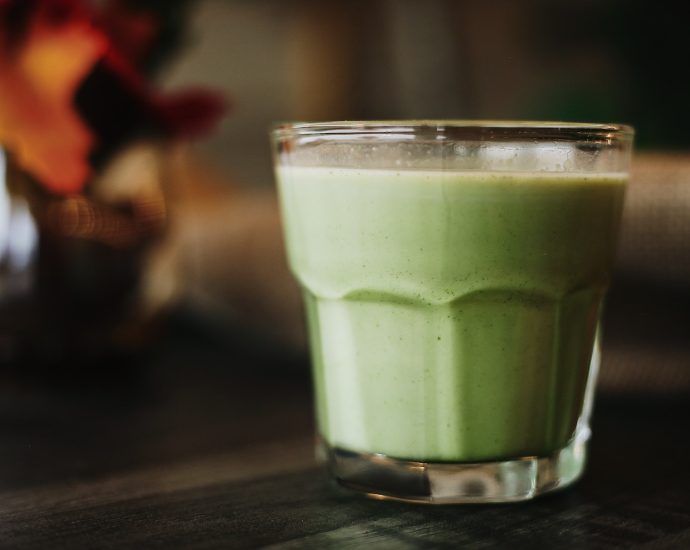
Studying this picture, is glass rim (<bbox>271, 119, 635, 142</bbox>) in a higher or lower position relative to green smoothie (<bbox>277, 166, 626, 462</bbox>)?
higher

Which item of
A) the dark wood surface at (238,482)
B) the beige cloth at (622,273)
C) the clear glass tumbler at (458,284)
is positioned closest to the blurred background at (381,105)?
the beige cloth at (622,273)

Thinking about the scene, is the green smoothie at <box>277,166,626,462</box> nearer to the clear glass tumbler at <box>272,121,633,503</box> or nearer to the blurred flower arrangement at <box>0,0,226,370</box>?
the clear glass tumbler at <box>272,121,633,503</box>

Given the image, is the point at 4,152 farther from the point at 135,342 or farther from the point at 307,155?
the point at 307,155

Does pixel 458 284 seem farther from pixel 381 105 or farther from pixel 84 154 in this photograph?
pixel 381 105

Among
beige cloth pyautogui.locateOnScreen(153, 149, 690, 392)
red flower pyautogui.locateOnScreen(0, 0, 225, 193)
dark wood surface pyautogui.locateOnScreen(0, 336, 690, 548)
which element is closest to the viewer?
dark wood surface pyautogui.locateOnScreen(0, 336, 690, 548)

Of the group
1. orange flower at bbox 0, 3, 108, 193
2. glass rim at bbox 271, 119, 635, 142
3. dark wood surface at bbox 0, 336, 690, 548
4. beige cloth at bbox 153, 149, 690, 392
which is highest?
orange flower at bbox 0, 3, 108, 193

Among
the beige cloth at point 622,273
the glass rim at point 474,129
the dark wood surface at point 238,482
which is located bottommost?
the dark wood surface at point 238,482

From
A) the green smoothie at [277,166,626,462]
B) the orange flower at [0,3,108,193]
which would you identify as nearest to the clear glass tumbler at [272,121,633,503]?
the green smoothie at [277,166,626,462]

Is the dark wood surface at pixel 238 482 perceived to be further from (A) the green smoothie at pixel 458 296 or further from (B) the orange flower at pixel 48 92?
(B) the orange flower at pixel 48 92

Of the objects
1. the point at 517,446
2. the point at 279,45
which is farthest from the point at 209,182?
the point at 517,446
